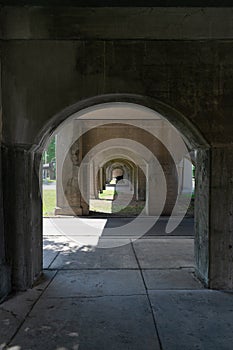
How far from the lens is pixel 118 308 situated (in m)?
4.01

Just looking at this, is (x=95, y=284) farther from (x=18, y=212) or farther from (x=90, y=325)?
(x=18, y=212)

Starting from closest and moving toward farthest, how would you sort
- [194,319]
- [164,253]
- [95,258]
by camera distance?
Result: 1. [194,319]
2. [95,258]
3. [164,253]

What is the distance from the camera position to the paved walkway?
3.25 m

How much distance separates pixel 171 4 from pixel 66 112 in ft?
6.80

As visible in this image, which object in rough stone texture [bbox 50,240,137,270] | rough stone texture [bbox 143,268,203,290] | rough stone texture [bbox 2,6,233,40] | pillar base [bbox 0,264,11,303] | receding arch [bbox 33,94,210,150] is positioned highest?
rough stone texture [bbox 2,6,233,40]

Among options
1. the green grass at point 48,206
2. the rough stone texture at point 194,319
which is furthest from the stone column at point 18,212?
the green grass at point 48,206

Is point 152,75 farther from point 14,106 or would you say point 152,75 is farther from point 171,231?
point 171,231

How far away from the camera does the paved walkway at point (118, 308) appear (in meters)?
3.25

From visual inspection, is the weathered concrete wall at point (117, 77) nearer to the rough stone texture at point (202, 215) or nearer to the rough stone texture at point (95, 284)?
the rough stone texture at point (202, 215)

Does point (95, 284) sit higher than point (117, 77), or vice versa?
point (117, 77)

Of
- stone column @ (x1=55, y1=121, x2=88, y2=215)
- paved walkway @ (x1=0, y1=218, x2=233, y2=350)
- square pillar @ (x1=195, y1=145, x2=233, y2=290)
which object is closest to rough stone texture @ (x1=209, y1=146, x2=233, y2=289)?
square pillar @ (x1=195, y1=145, x2=233, y2=290)

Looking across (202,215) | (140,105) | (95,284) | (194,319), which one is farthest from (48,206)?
(194,319)

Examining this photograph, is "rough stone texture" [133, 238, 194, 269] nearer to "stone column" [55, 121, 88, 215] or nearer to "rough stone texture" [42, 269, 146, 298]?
"rough stone texture" [42, 269, 146, 298]

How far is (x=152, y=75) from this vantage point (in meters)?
4.53
